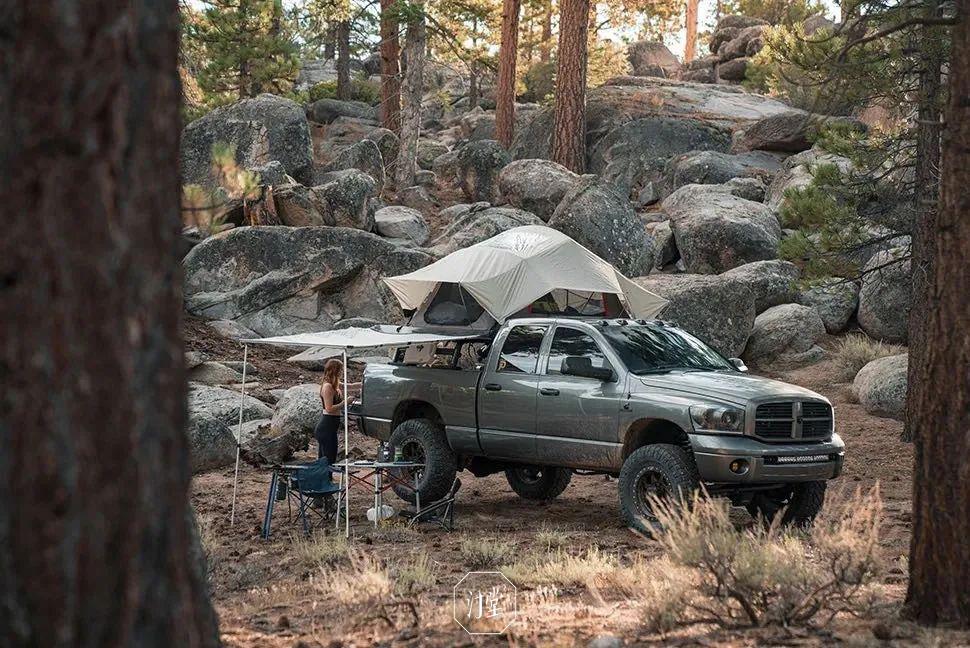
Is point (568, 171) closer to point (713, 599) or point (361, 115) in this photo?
point (361, 115)

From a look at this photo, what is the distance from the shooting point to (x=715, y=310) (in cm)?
2112

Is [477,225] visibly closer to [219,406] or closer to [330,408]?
[219,406]

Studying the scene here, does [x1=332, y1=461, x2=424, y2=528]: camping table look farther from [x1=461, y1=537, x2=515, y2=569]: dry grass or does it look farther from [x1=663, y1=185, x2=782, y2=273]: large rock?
[x1=663, y1=185, x2=782, y2=273]: large rock

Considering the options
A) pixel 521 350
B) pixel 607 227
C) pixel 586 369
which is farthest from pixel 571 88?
pixel 586 369

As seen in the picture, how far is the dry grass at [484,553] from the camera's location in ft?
31.4

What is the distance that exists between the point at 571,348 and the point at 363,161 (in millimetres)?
18732

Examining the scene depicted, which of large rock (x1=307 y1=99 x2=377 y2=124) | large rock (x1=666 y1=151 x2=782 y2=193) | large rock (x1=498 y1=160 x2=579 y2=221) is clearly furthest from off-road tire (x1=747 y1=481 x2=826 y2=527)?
large rock (x1=307 y1=99 x2=377 y2=124)

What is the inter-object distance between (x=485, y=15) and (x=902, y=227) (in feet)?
50.8

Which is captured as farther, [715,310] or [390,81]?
[390,81]

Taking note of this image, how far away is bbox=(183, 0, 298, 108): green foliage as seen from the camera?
102ft

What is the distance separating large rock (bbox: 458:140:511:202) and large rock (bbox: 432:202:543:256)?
11.9 ft

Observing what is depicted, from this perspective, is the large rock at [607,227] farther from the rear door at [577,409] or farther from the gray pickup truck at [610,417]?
the rear door at [577,409]

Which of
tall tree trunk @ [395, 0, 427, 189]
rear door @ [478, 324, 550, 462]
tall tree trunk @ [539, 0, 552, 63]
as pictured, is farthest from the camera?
tall tree trunk @ [539, 0, 552, 63]

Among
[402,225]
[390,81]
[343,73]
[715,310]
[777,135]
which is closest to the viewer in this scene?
[715,310]
